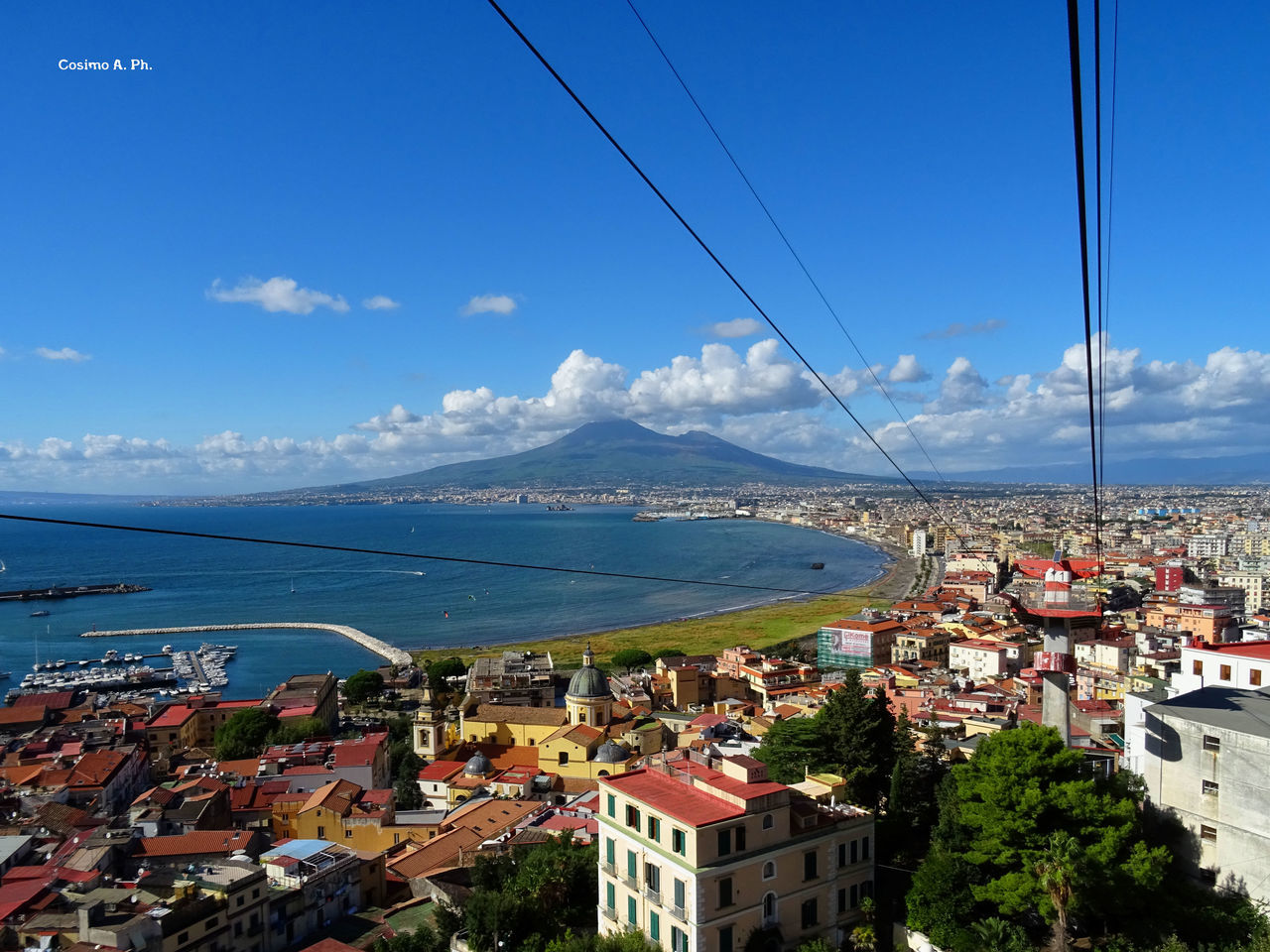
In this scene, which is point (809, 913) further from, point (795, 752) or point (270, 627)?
point (270, 627)

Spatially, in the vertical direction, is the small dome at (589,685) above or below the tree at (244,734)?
above

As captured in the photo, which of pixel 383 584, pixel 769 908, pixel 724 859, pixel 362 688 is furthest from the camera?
pixel 383 584

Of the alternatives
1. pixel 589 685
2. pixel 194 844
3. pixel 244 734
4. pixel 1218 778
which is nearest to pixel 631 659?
pixel 589 685

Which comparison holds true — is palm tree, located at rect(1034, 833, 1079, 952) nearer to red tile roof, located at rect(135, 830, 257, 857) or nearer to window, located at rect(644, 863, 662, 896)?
window, located at rect(644, 863, 662, 896)

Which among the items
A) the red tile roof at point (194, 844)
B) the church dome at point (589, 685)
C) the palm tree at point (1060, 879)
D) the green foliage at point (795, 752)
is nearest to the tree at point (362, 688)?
the church dome at point (589, 685)

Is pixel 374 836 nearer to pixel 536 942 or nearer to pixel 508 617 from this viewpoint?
pixel 536 942

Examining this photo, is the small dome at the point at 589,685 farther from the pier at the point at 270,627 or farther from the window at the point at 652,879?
the pier at the point at 270,627
